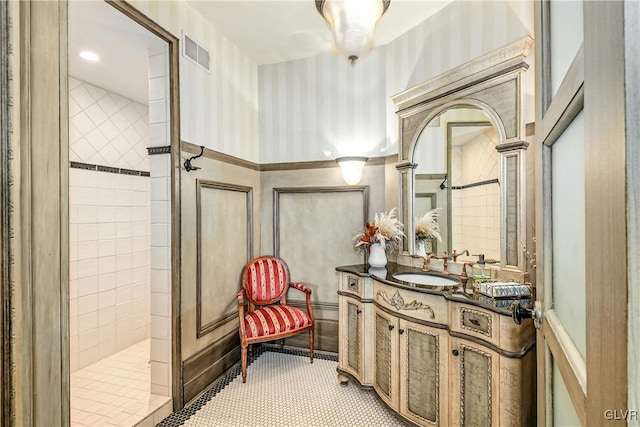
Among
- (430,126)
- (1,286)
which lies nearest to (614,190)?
(1,286)

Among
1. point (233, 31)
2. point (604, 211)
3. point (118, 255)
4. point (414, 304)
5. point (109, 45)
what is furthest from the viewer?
point (118, 255)

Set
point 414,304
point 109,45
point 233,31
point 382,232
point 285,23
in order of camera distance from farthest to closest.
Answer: point 233,31
point 285,23
point 382,232
point 109,45
point 414,304

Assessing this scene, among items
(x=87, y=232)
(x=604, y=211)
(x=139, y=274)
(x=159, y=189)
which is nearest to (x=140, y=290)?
(x=139, y=274)

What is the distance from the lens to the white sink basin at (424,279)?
225cm

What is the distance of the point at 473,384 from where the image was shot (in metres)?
1.66

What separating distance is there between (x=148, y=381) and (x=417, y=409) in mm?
2110

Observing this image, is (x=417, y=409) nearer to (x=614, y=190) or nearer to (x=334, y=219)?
(x=334, y=219)

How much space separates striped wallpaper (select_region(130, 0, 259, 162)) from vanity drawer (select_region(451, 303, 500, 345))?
Answer: 2116 millimetres

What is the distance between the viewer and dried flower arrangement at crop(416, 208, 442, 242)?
2.46 meters

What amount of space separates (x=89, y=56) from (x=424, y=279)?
3083 millimetres

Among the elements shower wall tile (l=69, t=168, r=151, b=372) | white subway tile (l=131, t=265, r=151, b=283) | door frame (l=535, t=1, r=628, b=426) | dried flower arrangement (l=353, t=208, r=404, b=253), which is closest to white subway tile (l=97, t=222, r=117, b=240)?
shower wall tile (l=69, t=168, r=151, b=372)

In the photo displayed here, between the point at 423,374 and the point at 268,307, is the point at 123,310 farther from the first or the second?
the point at 423,374

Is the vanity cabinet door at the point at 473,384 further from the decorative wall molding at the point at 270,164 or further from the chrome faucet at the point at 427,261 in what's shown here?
the decorative wall molding at the point at 270,164

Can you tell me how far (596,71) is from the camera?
16.2 inches
